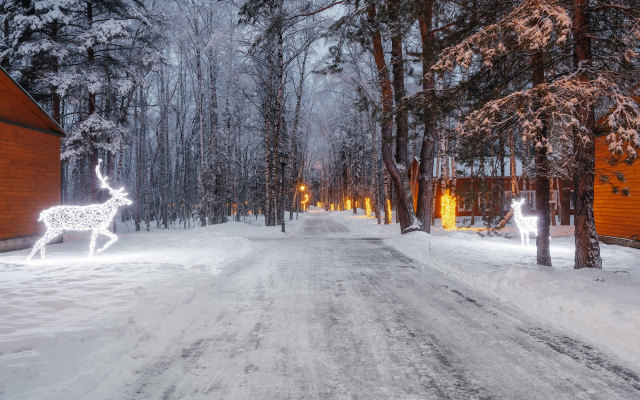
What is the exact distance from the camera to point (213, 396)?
315 centimetres

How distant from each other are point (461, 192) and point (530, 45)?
377cm

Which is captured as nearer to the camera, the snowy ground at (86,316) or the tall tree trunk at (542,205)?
the snowy ground at (86,316)

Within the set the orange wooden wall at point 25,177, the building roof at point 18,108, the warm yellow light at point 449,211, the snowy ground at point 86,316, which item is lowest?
the snowy ground at point 86,316

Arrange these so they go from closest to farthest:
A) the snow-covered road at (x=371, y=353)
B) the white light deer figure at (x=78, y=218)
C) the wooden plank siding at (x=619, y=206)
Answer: the snow-covered road at (x=371, y=353), the white light deer figure at (x=78, y=218), the wooden plank siding at (x=619, y=206)

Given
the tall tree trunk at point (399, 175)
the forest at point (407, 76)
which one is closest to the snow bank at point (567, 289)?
the forest at point (407, 76)

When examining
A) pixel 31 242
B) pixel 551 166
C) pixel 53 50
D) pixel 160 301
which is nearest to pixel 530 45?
pixel 551 166

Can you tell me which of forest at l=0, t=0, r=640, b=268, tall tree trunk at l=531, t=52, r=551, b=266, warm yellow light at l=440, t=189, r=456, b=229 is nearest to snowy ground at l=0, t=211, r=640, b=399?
tall tree trunk at l=531, t=52, r=551, b=266

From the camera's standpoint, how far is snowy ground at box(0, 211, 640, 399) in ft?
11.3

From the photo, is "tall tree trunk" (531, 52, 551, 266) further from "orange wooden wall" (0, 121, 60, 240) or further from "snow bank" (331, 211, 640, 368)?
"orange wooden wall" (0, 121, 60, 240)

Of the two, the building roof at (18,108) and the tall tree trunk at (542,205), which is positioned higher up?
the building roof at (18,108)

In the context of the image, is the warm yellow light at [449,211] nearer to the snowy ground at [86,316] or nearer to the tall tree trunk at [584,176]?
the tall tree trunk at [584,176]

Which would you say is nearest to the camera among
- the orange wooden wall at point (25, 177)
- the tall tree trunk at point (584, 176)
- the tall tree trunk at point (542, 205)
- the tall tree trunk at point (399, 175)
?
the tall tree trunk at point (584, 176)

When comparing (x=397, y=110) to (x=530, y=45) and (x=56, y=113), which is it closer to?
(x=530, y=45)

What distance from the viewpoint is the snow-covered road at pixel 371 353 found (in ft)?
10.7
